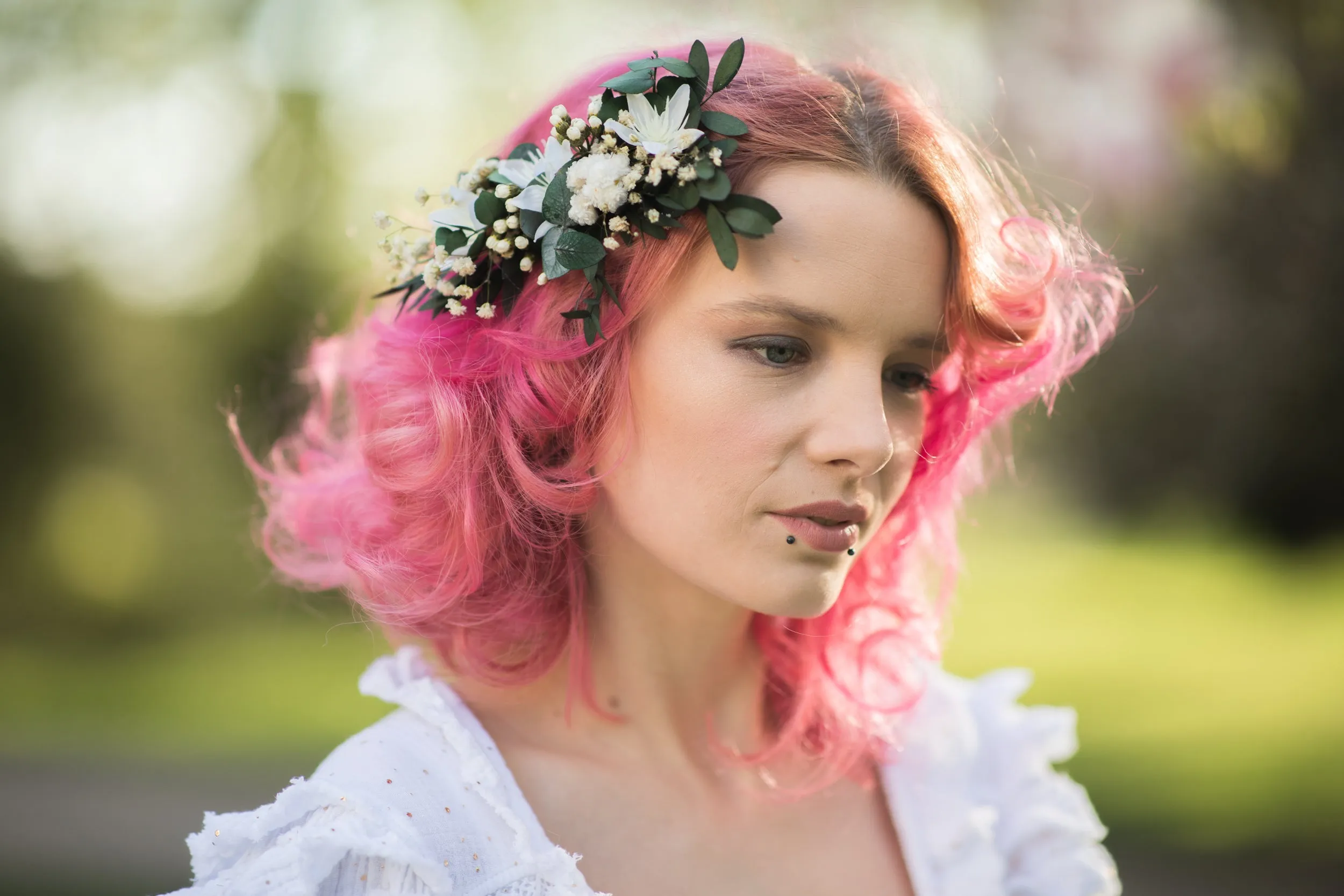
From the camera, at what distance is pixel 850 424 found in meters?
1.67

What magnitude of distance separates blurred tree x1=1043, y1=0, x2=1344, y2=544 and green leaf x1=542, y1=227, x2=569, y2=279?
5.59 meters

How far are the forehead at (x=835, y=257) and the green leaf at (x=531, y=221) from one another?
11.8 inches

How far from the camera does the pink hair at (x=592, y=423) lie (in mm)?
1780

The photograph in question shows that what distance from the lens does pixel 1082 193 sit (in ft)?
21.0

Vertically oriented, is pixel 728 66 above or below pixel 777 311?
above

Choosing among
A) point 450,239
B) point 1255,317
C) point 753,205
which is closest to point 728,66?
point 753,205

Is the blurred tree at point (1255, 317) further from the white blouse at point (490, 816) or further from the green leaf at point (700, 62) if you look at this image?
the green leaf at point (700, 62)

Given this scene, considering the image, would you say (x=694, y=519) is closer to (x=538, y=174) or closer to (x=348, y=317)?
(x=538, y=174)

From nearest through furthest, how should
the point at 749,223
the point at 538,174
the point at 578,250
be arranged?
the point at 749,223, the point at 578,250, the point at 538,174

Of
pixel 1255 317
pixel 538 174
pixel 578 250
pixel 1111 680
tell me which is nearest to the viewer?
pixel 578 250

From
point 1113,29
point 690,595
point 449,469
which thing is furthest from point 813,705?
point 1113,29

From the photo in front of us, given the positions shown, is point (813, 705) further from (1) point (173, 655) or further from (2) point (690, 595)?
(1) point (173, 655)

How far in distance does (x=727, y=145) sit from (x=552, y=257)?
35cm

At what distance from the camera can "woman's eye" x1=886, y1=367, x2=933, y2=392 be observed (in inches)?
72.7
